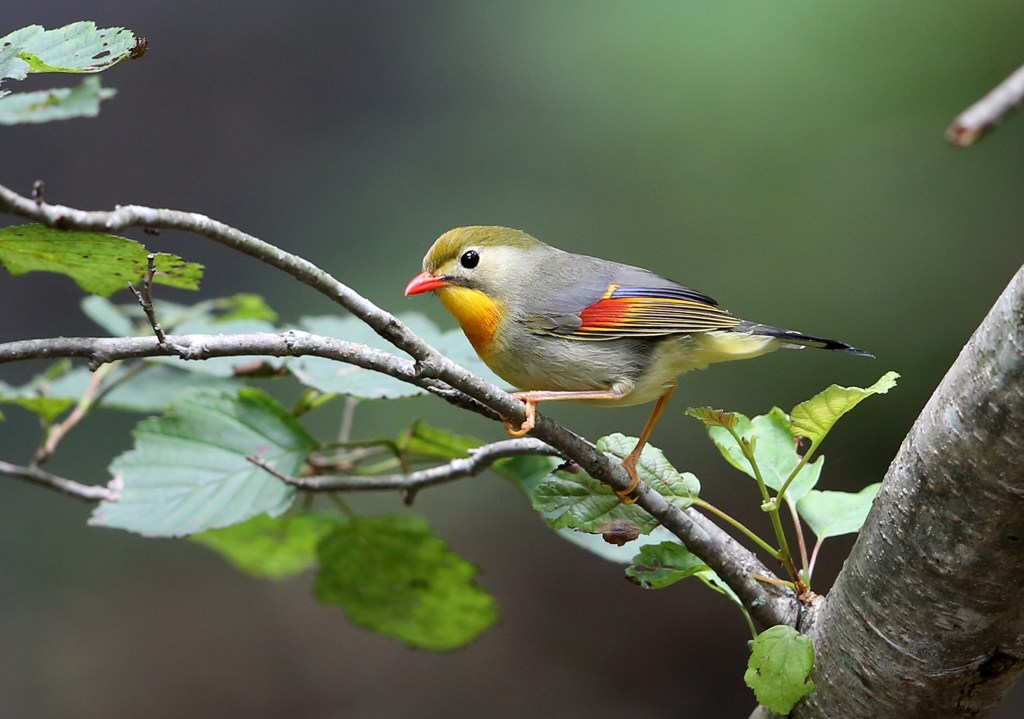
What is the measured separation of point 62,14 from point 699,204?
159 inches

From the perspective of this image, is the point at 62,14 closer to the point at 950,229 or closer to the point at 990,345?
the point at 950,229

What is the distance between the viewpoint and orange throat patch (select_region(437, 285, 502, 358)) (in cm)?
248

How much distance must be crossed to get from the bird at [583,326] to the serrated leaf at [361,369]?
9 centimetres

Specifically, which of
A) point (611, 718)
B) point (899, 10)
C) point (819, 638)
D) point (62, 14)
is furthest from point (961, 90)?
point (62, 14)

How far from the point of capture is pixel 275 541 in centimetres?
273

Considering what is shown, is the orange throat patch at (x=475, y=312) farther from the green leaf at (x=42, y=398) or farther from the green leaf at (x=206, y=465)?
the green leaf at (x=42, y=398)

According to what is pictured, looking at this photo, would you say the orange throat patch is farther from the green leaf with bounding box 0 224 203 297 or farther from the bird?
the green leaf with bounding box 0 224 203 297

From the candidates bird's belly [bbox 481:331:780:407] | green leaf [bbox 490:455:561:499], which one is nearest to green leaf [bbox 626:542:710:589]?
green leaf [bbox 490:455:561:499]

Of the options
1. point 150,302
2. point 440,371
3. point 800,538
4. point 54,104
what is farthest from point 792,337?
point 54,104

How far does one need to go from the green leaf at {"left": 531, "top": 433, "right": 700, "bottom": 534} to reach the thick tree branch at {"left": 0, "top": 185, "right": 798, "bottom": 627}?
1.4 inches

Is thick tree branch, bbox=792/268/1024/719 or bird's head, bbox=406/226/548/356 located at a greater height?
thick tree branch, bbox=792/268/1024/719

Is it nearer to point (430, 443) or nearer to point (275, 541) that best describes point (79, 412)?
point (275, 541)

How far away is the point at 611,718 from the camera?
544cm

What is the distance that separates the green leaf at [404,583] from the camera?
238cm
